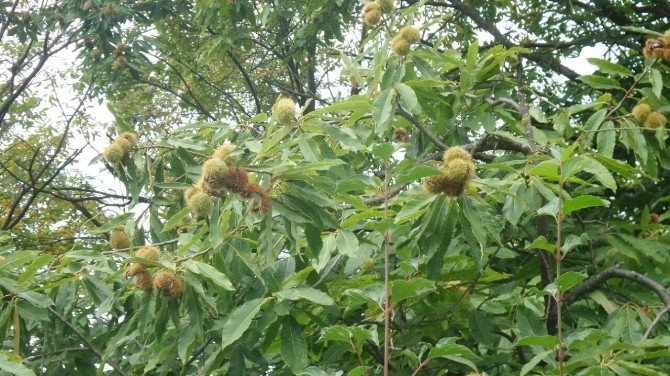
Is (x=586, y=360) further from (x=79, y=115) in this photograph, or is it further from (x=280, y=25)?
(x=79, y=115)

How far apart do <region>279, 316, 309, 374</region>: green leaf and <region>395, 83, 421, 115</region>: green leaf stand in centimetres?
71

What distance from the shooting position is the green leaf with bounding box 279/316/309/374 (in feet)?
8.14

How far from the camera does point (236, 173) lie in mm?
2139

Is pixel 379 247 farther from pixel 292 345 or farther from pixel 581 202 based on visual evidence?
pixel 581 202

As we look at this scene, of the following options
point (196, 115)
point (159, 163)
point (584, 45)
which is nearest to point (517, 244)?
point (159, 163)

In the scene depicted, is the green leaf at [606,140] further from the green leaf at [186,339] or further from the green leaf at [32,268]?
the green leaf at [32,268]

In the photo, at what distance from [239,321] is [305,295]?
19 centimetres

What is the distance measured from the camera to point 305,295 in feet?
7.75

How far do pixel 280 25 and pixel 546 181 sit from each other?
513 cm

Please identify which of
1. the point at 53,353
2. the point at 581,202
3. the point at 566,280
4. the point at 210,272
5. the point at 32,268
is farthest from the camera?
the point at 53,353

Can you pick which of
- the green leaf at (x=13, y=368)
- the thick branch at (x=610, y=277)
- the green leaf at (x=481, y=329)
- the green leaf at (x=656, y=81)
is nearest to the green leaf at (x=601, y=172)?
the thick branch at (x=610, y=277)

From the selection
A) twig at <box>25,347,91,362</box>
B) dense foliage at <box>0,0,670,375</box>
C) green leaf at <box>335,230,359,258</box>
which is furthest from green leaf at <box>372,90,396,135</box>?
twig at <box>25,347,91,362</box>

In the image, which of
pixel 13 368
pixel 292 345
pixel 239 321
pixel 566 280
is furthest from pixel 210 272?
pixel 566 280

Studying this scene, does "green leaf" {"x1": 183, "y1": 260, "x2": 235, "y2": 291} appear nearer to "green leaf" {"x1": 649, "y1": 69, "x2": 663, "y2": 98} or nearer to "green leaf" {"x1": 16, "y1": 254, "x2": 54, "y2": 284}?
"green leaf" {"x1": 16, "y1": 254, "x2": 54, "y2": 284}
